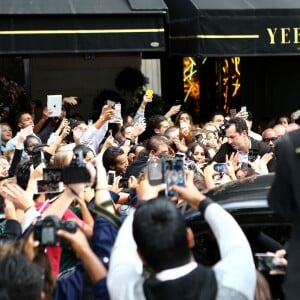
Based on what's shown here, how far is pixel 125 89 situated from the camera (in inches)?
656

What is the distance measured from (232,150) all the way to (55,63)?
8.74 meters

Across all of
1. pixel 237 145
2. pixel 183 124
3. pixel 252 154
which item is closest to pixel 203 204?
pixel 252 154

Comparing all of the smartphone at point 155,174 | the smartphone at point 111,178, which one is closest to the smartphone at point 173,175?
the smartphone at point 155,174

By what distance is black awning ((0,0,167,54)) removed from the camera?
12.3 metres

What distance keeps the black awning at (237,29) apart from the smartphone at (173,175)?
9444 mm

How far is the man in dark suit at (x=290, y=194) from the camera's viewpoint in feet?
11.5

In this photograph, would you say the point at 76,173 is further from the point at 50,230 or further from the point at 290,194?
the point at 290,194

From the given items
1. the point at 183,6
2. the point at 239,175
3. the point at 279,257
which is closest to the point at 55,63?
the point at 183,6

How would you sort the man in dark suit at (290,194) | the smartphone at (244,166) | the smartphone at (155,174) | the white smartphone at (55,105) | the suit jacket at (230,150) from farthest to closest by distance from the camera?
the white smartphone at (55,105), the suit jacket at (230,150), the smartphone at (244,166), the smartphone at (155,174), the man in dark suit at (290,194)

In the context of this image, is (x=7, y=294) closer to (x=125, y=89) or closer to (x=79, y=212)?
(x=79, y=212)

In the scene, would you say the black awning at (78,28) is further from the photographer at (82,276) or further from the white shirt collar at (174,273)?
the white shirt collar at (174,273)

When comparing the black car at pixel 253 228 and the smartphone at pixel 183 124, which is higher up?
the smartphone at pixel 183 124

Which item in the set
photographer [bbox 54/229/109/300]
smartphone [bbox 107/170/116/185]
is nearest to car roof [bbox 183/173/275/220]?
photographer [bbox 54/229/109/300]

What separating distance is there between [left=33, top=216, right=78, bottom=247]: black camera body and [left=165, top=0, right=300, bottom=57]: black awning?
32.4 feet
